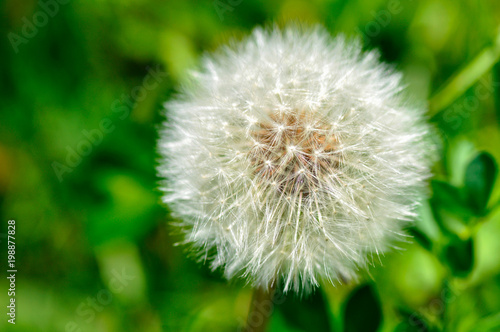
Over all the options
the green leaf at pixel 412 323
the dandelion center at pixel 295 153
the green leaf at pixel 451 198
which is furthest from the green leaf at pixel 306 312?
the green leaf at pixel 451 198

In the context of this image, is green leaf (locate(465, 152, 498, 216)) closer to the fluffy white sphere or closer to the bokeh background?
the fluffy white sphere

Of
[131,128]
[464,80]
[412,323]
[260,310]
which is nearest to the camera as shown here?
[412,323]

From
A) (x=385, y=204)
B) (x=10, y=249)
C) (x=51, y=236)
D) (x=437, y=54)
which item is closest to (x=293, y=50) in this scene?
(x=385, y=204)

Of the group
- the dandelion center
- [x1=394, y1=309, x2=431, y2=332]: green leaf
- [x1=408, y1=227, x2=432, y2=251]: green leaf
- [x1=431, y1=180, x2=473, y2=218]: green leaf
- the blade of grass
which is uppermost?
the blade of grass

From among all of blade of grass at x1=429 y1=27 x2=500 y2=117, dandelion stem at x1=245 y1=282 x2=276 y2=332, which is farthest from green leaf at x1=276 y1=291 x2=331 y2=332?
blade of grass at x1=429 y1=27 x2=500 y2=117

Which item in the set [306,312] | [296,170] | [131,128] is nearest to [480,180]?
[296,170]

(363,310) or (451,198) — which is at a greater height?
(451,198)

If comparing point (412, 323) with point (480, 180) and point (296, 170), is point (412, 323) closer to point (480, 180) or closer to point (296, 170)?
point (480, 180)
